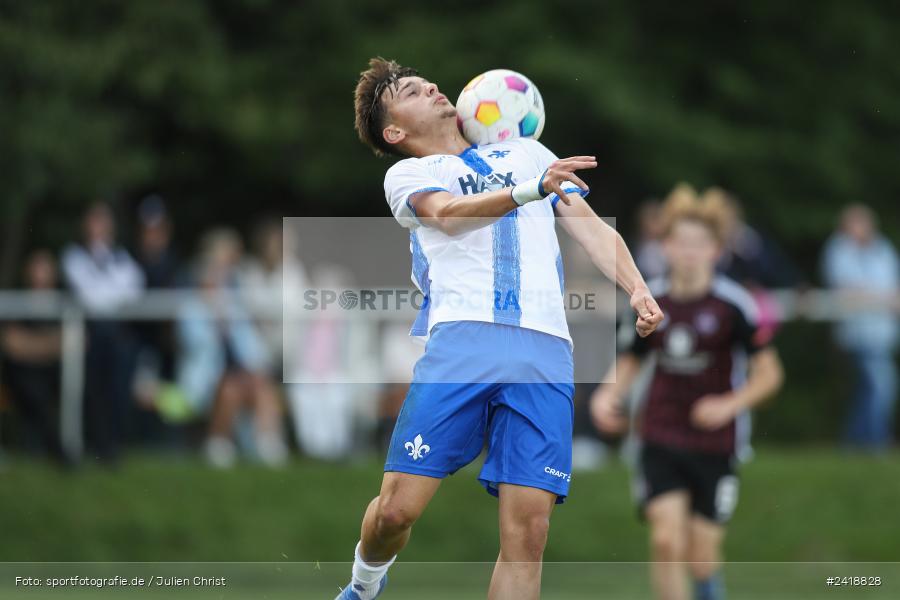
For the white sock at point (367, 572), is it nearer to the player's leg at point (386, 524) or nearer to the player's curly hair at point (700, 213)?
the player's leg at point (386, 524)

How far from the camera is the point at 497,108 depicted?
264 inches

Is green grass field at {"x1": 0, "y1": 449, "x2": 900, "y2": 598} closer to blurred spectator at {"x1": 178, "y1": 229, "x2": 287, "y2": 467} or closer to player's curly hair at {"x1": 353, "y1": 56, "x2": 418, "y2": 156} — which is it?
blurred spectator at {"x1": 178, "y1": 229, "x2": 287, "y2": 467}

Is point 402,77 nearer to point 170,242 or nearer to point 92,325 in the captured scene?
point 92,325

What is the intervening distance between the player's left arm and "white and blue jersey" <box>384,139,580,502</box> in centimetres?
15

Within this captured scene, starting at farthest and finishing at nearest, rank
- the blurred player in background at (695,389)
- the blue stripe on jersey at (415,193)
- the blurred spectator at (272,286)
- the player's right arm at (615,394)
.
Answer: the blurred spectator at (272,286) → the blurred player in background at (695,389) → the player's right arm at (615,394) → the blue stripe on jersey at (415,193)

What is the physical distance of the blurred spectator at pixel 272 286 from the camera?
43.2 ft

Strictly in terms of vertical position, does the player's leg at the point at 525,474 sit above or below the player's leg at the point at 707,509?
above

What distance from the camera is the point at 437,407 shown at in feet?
21.3

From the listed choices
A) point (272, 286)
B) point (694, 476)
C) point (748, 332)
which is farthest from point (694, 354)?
point (272, 286)

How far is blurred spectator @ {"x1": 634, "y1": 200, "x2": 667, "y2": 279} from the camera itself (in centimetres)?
1311

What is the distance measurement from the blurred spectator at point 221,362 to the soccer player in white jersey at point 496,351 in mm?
6607

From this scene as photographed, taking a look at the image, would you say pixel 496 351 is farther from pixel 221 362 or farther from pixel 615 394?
pixel 221 362

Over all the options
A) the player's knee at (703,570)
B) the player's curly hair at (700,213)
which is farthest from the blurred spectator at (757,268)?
the player's knee at (703,570)

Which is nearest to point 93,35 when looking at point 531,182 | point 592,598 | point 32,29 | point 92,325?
point 32,29
